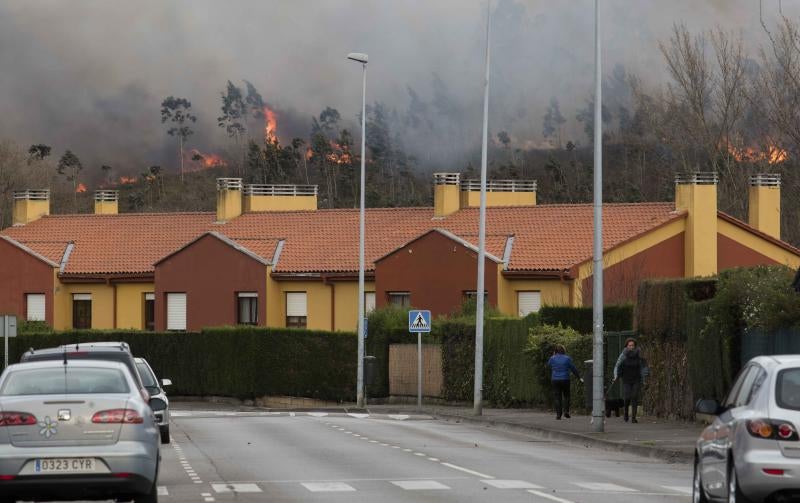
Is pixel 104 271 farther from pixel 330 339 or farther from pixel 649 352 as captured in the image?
pixel 649 352

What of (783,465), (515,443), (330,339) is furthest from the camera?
(330,339)

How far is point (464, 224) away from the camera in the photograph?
225 ft

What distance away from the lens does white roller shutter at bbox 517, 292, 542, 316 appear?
6103 centimetres

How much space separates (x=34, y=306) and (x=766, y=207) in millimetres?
31784

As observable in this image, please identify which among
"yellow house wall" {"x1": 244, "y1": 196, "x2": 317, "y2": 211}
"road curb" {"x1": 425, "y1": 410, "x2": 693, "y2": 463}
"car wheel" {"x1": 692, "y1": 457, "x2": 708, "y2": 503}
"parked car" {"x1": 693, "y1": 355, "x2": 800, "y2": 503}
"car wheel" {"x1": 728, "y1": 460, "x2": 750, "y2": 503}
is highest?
"yellow house wall" {"x1": 244, "y1": 196, "x2": 317, "y2": 211}

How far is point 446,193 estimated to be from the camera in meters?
70.7

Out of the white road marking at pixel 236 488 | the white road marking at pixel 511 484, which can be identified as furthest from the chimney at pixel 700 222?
the white road marking at pixel 236 488

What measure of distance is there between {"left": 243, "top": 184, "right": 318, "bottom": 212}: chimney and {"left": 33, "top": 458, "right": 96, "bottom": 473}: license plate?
6113cm

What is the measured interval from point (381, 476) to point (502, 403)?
26.4 m

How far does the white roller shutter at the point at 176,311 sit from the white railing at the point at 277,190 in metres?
8.93

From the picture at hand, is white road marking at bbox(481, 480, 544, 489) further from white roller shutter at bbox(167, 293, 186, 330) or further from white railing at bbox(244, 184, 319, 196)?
white railing at bbox(244, 184, 319, 196)

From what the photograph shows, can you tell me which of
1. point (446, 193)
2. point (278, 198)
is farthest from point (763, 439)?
point (278, 198)

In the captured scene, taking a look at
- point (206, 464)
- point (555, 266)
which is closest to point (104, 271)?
point (555, 266)

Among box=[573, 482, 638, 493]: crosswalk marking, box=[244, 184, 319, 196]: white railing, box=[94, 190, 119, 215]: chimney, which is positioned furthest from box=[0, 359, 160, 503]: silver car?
box=[94, 190, 119, 215]: chimney
